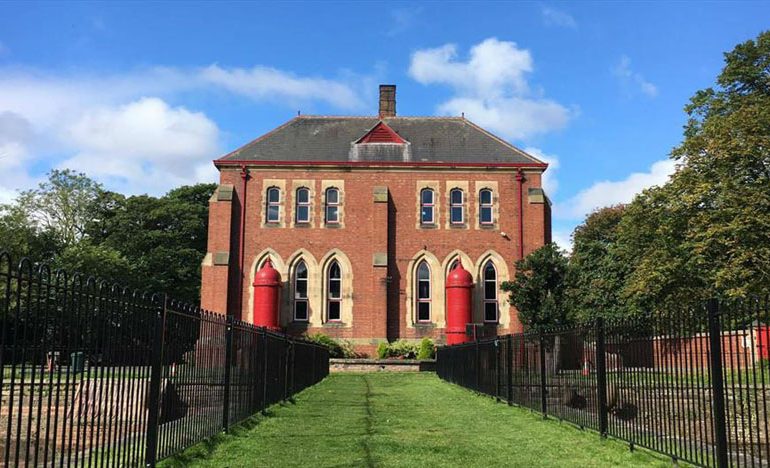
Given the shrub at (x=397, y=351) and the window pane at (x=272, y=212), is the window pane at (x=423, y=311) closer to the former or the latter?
the shrub at (x=397, y=351)

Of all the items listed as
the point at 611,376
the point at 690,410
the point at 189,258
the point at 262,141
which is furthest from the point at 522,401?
the point at 189,258

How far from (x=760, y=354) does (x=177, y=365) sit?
6384 millimetres

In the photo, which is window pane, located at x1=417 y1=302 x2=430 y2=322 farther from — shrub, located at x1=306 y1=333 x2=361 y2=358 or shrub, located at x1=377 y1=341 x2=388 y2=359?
shrub, located at x1=306 y1=333 x2=361 y2=358

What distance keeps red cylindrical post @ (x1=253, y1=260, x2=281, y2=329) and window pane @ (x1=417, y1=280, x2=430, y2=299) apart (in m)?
7.33

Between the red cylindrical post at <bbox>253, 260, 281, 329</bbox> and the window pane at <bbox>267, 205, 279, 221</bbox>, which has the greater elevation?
the window pane at <bbox>267, 205, 279, 221</bbox>

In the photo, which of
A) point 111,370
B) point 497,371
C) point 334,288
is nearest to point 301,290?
point 334,288

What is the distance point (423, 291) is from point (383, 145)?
8.19 meters

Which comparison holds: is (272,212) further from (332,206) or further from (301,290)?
(301,290)

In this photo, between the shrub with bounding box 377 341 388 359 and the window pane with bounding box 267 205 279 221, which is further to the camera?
the window pane with bounding box 267 205 279 221

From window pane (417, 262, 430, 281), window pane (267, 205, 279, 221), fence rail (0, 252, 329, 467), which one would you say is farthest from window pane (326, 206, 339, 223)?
fence rail (0, 252, 329, 467)

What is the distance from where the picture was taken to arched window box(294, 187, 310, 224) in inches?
1454

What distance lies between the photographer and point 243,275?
36.0 meters

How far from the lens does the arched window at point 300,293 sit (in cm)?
3631

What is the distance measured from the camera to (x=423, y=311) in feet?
119
